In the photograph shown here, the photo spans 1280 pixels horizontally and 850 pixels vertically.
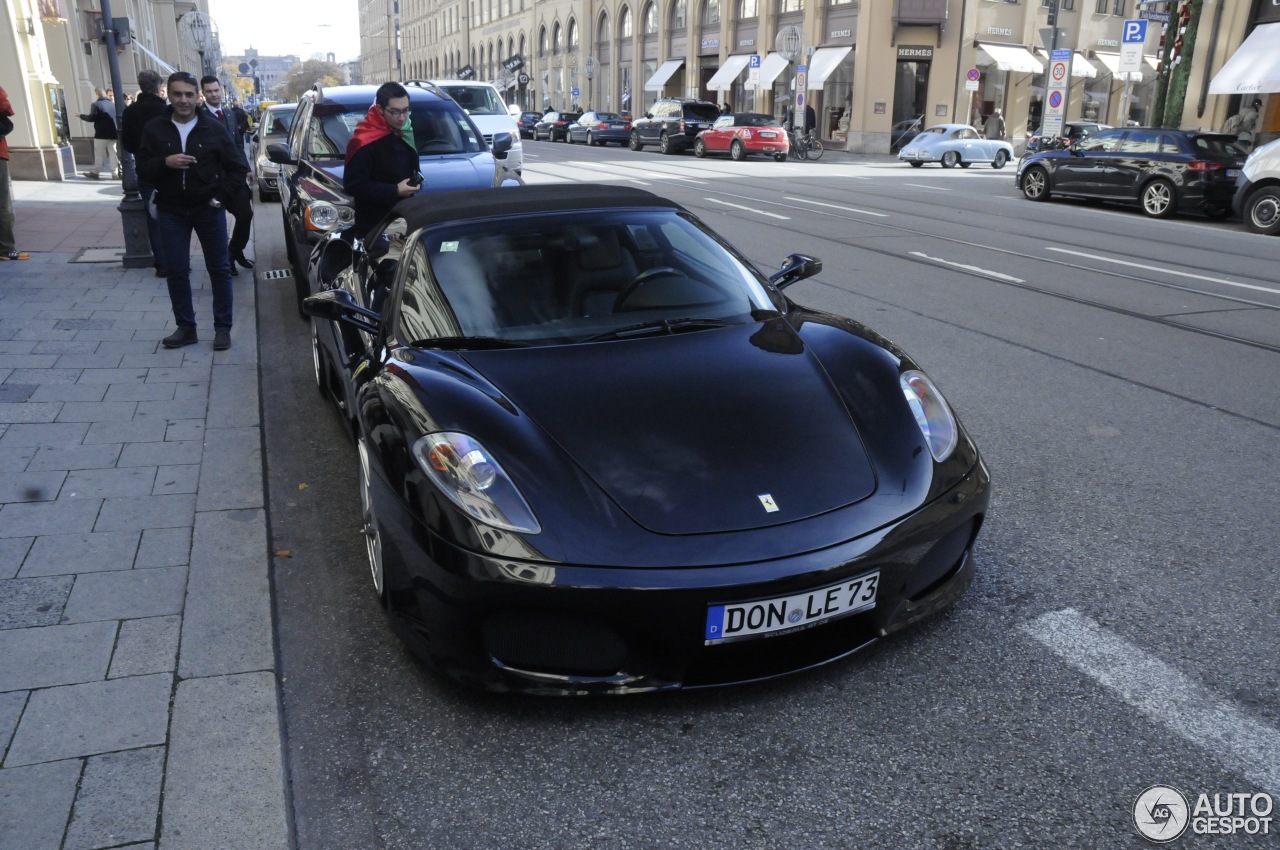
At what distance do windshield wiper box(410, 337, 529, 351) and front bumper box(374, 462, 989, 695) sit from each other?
30.4 inches

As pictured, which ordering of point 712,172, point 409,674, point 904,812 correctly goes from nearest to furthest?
point 904,812 → point 409,674 → point 712,172

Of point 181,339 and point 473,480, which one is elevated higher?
point 473,480

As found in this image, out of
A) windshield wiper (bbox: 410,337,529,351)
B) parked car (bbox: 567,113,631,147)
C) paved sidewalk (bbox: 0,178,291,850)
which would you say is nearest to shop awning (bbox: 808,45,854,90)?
parked car (bbox: 567,113,631,147)

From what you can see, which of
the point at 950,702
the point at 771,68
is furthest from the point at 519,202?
the point at 771,68

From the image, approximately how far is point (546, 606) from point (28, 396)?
15.2ft

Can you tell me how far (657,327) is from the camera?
373 centimetres

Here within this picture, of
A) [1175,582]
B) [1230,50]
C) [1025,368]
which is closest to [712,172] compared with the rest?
[1230,50]

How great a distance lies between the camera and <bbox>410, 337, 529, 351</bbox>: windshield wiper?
140 inches

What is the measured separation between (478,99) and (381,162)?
1207 cm

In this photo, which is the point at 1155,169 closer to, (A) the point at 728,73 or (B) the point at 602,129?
(B) the point at 602,129

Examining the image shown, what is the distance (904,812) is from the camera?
2.48 m

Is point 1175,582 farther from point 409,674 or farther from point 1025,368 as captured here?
point 1025,368

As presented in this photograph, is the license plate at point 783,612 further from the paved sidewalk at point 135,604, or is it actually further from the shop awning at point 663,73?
the shop awning at point 663,73

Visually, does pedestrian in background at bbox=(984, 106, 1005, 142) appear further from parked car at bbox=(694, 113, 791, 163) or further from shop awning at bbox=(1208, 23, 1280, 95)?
shop awning at bbox=(1208, 23, 1280, 95)
